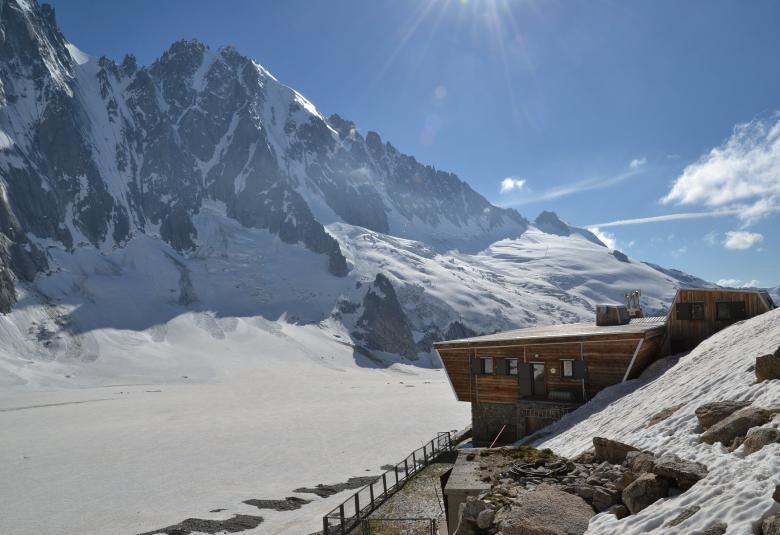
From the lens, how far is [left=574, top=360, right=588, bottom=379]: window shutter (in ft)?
81.7

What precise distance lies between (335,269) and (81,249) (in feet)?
231

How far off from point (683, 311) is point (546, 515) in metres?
21.3

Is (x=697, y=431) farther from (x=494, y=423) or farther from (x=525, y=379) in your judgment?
(x=494, y=423)

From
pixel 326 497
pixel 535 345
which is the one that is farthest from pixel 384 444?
pixel 535 345

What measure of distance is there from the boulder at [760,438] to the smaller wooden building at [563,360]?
1580 cm

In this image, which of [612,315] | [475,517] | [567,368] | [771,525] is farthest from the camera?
[612,315]

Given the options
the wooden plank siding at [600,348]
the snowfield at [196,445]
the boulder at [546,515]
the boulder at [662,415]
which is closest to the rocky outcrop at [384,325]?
the snowfield at [196,445]

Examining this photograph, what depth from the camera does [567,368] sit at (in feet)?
84.0

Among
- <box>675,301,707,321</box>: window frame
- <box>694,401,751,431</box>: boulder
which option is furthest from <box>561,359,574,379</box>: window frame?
<box>694,401,751,431</box>: boulder

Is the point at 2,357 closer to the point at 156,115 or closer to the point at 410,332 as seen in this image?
the point at 410,332

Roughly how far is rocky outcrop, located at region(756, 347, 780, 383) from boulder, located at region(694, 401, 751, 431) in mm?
1510

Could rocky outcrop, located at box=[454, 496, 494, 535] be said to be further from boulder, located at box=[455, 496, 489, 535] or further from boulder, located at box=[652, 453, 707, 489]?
boulder, located at box=[652, 453, 707, 489]

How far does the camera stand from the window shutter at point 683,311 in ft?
86.1

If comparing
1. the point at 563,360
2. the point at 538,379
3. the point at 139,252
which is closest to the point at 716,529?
the point at 563,360
